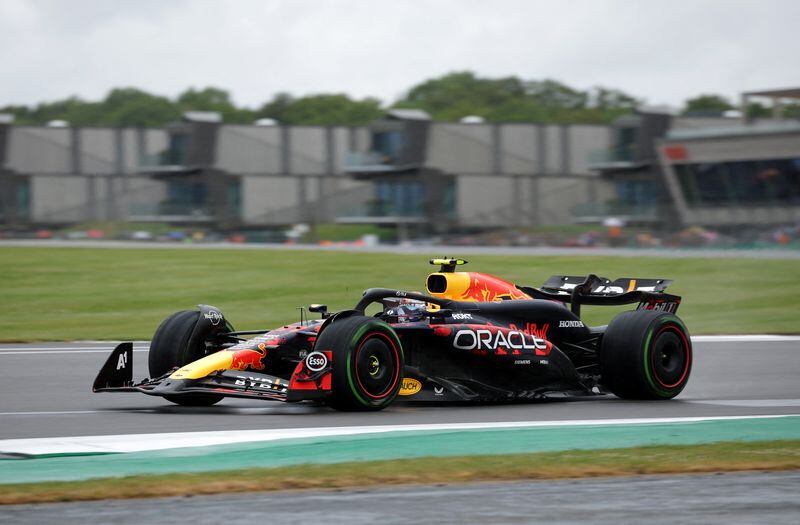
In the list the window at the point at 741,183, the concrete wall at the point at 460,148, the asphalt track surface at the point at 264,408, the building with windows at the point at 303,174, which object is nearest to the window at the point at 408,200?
the building with windows at the point at 303,174

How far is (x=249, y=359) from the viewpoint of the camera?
392 inches

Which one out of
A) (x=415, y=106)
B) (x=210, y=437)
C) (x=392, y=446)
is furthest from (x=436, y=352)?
(x=415, y=106)

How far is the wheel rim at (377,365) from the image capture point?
9688 mm

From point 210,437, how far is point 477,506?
290cm

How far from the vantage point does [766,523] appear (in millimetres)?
5875

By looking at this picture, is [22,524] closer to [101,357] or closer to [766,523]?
[766,523]

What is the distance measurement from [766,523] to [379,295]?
5299 millimetres

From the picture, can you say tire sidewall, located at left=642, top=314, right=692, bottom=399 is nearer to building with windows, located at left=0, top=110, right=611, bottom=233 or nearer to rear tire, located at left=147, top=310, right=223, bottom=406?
rear tire, located at left=147, top=310, right=223, bottom=406

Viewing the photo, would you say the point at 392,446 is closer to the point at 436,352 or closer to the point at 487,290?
the point at 436,352

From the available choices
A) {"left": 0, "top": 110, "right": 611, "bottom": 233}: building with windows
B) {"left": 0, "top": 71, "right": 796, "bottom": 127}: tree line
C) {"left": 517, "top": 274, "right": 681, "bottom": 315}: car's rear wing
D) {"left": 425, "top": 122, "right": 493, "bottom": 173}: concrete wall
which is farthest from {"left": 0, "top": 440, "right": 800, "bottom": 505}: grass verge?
{"left": 0, "top": 71, "right": 796, "bottom": 127}: tree line

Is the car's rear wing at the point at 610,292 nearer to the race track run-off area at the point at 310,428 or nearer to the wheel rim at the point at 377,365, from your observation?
the race track run-off area at the point at 310,428

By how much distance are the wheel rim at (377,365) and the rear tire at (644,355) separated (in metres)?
2.31

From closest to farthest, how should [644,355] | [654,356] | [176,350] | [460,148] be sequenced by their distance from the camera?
1. [176,350]
2. [644,355]
3. [654,356]
4. [460,148]

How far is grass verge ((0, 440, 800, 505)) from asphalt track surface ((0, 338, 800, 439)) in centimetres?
189
